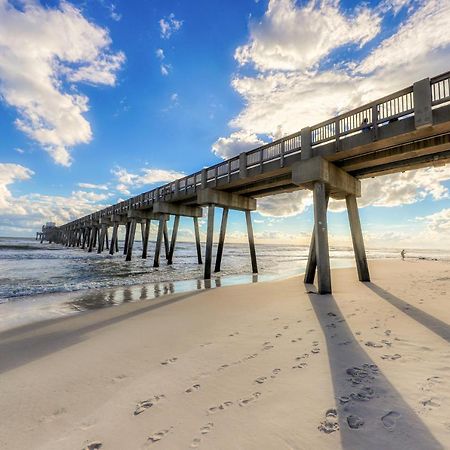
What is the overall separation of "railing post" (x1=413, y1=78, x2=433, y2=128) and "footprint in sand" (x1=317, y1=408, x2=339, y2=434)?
25.8ft

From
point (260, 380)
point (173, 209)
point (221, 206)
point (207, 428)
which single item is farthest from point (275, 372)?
point (173, 209)

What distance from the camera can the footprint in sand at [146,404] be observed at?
8.60 ft

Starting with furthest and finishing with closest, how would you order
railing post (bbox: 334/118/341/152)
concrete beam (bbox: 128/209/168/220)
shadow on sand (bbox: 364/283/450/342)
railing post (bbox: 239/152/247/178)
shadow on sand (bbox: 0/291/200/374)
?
1. concrete beam (bbox: 128/209/168/220)
2. railing post (bbox: 239/152/247/178)
3. railing post (bbox: 334/118/341/152)
4. shadow on sand (bbox: 0/291/200/374)
5. shadow on sand (bbox: 364/283/450/342)

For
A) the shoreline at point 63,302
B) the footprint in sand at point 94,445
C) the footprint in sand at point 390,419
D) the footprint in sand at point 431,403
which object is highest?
the footprint in sand at point 431,403

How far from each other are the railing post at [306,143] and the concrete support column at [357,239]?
10.1ft

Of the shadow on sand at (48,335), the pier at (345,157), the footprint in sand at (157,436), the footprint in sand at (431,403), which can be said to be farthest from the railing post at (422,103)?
the shadow on sand at (48,335)

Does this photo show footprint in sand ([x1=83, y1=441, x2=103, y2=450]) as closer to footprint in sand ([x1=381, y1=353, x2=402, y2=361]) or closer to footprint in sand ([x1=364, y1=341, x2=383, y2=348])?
footprint in sand ([x1=381, y1=353, x2=402, y2=361])

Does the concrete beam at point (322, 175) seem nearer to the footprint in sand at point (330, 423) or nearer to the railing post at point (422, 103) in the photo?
the railing post at point (422, 103)

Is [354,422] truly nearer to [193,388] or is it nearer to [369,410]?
[369,410]

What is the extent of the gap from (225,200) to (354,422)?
50.3ft

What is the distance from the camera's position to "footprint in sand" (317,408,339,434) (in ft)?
6.95

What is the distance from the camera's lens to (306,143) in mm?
10258

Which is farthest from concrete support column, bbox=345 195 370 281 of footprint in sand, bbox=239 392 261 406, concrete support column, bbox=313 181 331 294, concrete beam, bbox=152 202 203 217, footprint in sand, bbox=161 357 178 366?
concrete beam, bbox=152 202 203 217

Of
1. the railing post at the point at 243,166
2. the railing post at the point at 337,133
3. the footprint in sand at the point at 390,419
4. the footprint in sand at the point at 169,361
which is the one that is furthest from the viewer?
the railing post at the point at 243,166
